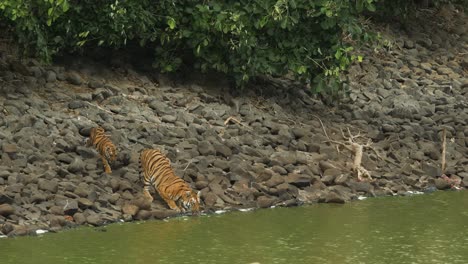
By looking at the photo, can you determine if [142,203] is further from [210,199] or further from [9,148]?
[9,148]

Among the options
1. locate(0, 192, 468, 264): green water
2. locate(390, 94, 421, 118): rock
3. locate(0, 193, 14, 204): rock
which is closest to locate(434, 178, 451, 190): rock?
locate(0, 192, 468, 264): green water

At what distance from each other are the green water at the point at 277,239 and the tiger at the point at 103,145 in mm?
1267

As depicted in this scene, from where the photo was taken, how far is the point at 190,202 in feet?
45.2

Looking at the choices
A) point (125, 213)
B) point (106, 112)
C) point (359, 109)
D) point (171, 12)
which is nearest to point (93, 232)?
point (125, 213)

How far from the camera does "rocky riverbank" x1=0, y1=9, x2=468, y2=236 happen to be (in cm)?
1368

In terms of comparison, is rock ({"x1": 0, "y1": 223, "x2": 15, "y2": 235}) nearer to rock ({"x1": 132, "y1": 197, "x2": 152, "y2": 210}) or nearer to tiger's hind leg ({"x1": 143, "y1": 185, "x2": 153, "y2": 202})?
rock ({"x1": 132, "y1": 197, "x2": 152, "y2": 210})

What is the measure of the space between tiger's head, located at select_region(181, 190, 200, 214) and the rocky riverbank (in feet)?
0.62

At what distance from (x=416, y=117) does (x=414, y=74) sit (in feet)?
7.46

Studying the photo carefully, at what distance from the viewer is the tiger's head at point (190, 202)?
45.1 feet

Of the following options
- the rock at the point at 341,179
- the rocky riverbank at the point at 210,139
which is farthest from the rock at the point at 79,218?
the rock at the point at 341,179

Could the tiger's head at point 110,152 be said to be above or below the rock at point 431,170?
above

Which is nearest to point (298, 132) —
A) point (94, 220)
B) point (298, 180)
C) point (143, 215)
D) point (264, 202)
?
point (298, 180)

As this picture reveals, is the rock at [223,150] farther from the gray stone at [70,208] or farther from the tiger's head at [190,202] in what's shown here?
the gray stone at [70,208]

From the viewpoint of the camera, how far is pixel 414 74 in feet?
65.7
